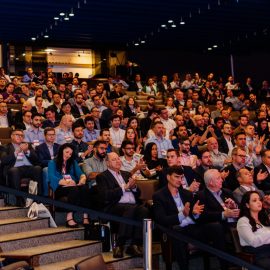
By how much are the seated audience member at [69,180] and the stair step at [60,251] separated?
0.32 meters

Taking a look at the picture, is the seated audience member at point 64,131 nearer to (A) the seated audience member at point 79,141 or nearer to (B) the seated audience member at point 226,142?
(A) the seated audience member at point 79,141

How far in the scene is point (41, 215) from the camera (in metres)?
6.14

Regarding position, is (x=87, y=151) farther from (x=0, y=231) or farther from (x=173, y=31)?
(x=173, y=31)

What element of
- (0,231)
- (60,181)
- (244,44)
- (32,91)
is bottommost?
(0,231)

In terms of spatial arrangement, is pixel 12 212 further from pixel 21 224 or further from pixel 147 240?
pixel 147 240

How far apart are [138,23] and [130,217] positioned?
10.5m

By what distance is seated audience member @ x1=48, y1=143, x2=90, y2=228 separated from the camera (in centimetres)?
595

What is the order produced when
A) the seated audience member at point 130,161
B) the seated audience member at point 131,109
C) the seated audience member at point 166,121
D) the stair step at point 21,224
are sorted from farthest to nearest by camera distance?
1. the seated audience member at point 131,109
2. the seated audience member at point 166,121
3. the seated audience member at point 130,161
4. the stair step at point 21,224

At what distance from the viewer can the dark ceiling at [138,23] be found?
13.5 metres

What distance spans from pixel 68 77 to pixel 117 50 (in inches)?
186

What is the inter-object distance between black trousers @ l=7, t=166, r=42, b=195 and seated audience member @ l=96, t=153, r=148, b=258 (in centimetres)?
80

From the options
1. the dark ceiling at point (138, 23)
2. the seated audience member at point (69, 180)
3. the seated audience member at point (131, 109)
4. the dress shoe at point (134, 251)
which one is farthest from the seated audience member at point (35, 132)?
the dark ceiling at point (138, 23)

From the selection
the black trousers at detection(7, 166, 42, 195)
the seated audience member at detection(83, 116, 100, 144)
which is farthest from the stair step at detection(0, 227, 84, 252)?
the seated audience member at detection(83, 116, 100, 144)

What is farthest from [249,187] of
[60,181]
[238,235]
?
[60,181]
